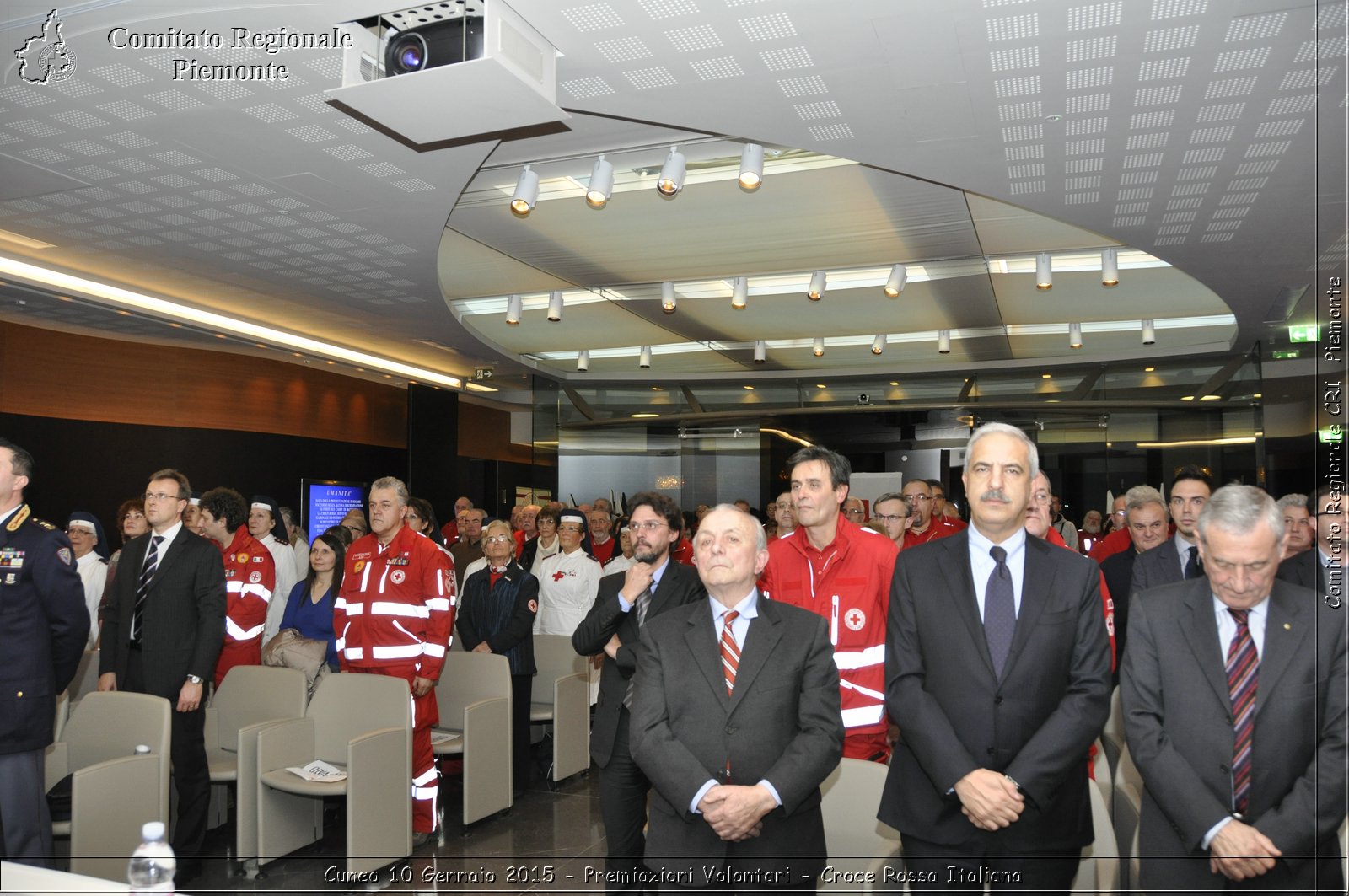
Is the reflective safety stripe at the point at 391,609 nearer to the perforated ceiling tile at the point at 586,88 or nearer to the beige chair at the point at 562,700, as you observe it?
the beige chair at the point at 562,700

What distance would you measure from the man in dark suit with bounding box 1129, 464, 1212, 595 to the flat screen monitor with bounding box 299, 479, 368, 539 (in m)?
9.99

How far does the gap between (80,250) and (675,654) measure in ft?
22.3

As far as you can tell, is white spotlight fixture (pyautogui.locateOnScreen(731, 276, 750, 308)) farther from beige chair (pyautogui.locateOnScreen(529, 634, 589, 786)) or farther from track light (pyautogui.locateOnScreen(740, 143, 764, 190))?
beige chair (pyautogui.locateOnScreen(529, 634, 589, 786))

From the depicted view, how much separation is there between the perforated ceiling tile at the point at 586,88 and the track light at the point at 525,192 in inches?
54.6

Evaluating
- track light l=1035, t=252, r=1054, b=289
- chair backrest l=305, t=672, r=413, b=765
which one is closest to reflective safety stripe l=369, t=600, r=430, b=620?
chair backrest l=305, t=672, r=413, b=765

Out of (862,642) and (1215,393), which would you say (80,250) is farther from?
(1215,393)

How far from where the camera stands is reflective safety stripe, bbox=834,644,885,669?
140 inches

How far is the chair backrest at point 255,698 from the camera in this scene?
522 centimetres

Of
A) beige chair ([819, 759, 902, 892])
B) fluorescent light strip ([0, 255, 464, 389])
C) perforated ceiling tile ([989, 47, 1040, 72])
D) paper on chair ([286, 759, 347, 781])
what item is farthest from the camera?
fluorescent light strip ([0, 255, 464, 389])

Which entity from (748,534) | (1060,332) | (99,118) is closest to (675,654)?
(748,534)

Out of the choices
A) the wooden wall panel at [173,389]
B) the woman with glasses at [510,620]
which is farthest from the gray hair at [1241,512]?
the wooden wall panel at [173,389]

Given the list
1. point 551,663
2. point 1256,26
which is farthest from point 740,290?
point 1256,26

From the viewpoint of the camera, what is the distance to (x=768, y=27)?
401cm

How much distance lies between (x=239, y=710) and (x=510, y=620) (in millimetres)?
1612
